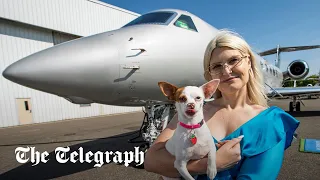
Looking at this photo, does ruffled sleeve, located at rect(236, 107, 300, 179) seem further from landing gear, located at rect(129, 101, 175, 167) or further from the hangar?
the hangar

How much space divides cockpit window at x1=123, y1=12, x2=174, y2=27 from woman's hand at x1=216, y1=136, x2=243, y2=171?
135 inches

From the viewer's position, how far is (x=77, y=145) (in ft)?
23.6

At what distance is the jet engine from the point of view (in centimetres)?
1620

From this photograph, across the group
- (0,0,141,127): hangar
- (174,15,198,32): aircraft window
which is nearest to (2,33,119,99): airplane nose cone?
(174,15,198,32): aircraft window

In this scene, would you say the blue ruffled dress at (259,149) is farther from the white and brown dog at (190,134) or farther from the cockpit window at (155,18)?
the cockpit window at (155,18)

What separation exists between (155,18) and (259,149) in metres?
3.68

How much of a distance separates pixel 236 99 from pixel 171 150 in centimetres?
60

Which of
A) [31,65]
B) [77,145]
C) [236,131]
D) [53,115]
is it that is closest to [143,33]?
[31,65]

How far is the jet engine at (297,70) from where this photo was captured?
53.2ft

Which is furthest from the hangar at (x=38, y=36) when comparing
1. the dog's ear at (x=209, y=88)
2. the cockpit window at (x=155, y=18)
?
the dog's ear at (x=209, y=88)

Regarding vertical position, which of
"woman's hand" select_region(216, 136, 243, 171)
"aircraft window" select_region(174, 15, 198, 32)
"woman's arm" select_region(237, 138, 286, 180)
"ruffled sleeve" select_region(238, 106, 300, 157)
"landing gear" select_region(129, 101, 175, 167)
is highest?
"aircraft window" select_region(174, 15, 198, 32)

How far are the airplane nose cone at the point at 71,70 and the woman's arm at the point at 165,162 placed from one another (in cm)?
→ 190

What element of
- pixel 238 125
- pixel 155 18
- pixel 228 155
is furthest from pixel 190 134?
pixel 155 18

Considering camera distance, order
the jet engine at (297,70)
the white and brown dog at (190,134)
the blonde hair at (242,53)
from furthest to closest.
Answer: the jet engine at (297,70) < the blonde hair at (242,53) < the white and brown dog at (190,134)
